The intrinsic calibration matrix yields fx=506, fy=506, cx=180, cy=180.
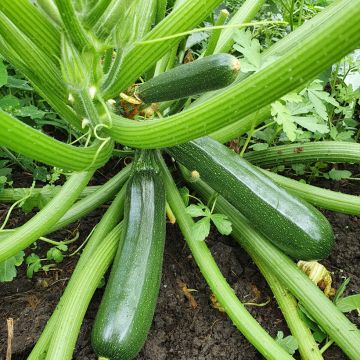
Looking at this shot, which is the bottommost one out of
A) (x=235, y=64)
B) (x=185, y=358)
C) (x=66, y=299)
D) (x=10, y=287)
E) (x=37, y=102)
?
(x=185, y=358)

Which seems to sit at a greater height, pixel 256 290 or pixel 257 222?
pixel 257 222

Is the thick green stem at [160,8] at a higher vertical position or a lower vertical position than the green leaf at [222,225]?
higher

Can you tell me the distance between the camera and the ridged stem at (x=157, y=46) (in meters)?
1.61

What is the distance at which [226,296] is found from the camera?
1937 mm

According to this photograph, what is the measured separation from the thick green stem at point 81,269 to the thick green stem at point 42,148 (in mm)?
396

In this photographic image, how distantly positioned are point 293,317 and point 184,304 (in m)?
0.46

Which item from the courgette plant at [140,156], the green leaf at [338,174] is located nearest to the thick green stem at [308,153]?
the courgette plant at [140,156]

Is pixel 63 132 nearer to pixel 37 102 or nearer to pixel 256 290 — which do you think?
pixel 37 102

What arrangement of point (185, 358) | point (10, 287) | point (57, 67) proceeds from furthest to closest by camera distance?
point (10, 287)
point (185, 358)
point (57, 67)

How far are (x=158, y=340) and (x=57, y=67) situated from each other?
→ 1136 mm

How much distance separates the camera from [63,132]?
2943mm

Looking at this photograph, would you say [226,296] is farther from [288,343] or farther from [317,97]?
[317,97]

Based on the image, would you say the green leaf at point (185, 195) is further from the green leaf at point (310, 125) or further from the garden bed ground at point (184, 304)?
the green leaf at point (310, 125)

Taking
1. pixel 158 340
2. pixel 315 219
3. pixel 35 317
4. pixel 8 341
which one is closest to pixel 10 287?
pixel 35 317
